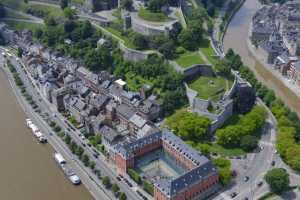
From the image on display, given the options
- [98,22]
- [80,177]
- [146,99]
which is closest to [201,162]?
[80,177]

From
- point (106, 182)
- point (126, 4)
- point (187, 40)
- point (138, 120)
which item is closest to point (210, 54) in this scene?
point (187, 40)

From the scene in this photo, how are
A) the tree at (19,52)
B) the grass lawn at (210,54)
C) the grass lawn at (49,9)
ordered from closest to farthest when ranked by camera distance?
Result: the grass lawn at (210,54) < the tree at (19,52) < the grass lawn at (49,9)

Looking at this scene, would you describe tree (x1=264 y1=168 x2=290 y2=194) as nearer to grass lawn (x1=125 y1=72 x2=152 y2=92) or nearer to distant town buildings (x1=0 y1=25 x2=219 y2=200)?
distant town buildings (x1=0 y1=25 x2=219 y2=200)

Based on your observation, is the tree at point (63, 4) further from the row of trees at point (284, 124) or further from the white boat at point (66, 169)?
the white boat at point (66, 169)

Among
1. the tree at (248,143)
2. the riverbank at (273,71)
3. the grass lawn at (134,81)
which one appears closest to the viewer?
the tree at (248,143)

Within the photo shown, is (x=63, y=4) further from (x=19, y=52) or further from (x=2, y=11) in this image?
(x=19, y=52)

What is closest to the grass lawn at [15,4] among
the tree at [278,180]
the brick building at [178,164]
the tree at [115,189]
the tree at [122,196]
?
the brick building at [178,164]
